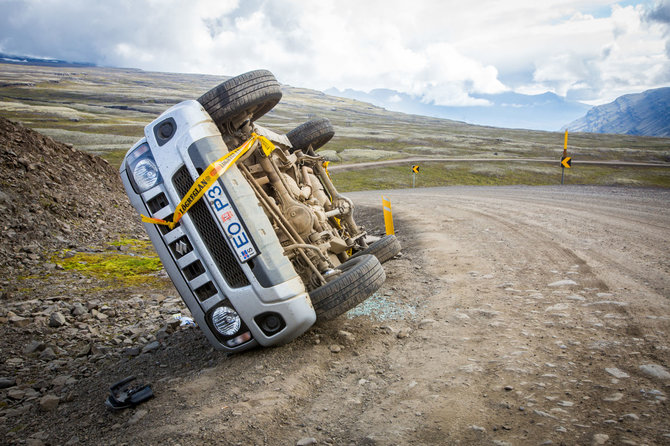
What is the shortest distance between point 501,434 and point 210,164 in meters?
3.38

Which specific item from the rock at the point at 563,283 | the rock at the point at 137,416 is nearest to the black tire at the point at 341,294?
the rock at the point at 137,416

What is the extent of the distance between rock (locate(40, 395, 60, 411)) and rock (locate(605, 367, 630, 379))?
5007mm

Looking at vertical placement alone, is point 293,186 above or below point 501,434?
above

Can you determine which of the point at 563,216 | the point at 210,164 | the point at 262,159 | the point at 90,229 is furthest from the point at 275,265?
the point at 563,216

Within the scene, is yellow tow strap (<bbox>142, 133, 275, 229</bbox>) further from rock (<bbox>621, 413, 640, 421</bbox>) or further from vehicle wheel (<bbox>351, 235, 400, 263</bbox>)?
rock (<bbox>621, 413, 640, 421</bbox>)

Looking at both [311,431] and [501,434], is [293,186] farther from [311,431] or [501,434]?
[501,434]

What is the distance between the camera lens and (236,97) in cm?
505

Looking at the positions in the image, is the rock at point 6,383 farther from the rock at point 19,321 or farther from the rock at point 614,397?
the rock at point 614,397

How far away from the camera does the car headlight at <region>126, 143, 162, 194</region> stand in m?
4.22

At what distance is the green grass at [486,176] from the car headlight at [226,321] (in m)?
24.9

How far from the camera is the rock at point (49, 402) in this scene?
12.6 feet

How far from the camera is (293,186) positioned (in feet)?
19.9

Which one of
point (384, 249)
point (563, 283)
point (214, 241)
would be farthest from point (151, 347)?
point (563, 283)

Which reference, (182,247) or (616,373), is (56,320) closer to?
(182,247)
